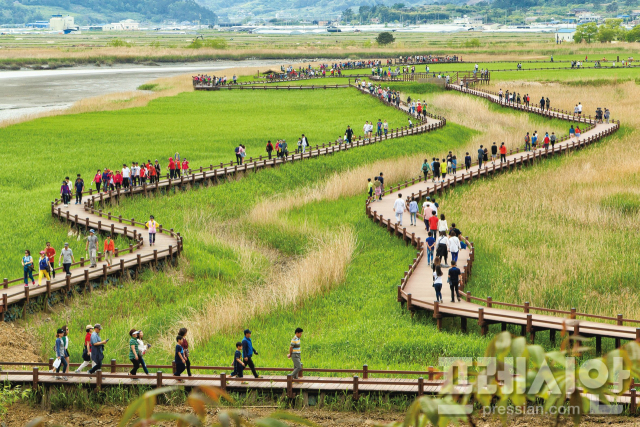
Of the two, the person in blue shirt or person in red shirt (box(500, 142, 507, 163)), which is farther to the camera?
person in red shirt (box(500, 142, 507, 163))

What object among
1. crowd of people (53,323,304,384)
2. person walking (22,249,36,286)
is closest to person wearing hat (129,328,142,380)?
crowd of people (53,323,304,384)

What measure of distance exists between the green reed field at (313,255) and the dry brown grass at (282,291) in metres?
0.20

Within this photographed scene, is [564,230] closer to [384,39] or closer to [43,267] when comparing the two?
[43,267]

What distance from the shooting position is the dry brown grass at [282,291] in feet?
77.1

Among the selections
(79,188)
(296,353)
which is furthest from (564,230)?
(79,188)

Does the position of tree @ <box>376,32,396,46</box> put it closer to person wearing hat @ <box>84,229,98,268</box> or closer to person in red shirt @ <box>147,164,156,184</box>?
person in red shirt @ <box>147,164,156,184</box>

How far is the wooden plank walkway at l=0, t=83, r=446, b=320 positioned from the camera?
24766 millimetres

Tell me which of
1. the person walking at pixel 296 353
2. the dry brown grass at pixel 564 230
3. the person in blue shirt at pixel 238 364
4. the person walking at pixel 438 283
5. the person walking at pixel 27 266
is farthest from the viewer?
the dry brown grass at pixel 564 230

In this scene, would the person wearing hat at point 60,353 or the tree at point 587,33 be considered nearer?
the person wearing hat at point 60,353

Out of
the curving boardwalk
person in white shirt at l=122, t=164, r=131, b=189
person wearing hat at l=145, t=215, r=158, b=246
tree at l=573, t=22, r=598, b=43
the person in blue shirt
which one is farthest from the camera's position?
tree at l=573, t=22, r=598, b=43

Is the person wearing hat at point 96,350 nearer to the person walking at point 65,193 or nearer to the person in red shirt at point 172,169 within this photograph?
the person walking at point 65,193

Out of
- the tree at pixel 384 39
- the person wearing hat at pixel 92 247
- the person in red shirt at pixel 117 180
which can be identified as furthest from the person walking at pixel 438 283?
the tree at pixel 384 39

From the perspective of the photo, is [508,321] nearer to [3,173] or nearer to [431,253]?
[431,253]

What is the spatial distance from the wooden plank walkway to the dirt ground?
239 inches
